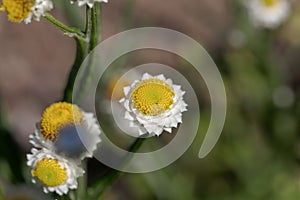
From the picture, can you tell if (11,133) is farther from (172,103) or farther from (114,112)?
(172,103)

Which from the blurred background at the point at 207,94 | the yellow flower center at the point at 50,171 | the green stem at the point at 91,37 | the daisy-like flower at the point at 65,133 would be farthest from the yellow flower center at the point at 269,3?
the yellow flower center at the point at 50,171

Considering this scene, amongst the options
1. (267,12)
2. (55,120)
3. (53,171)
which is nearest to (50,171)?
(53,171)


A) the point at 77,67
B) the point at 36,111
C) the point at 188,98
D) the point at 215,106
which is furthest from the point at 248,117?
the point at 77,67

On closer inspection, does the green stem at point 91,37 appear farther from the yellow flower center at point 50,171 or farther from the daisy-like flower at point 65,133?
the yellow flower center at point 50,171

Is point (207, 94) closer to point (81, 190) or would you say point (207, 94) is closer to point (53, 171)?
point (81, 190)

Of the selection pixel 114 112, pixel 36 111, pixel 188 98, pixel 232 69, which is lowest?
pixel 36 111

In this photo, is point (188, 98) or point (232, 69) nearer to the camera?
point (188, 98)
